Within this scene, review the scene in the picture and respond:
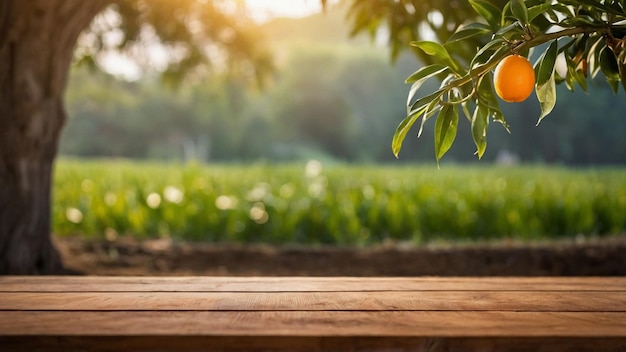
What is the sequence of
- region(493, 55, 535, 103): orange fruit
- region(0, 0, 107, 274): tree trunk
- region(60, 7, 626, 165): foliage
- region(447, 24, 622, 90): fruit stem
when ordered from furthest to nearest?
region(60, 7, 626, 165): foliage < region(0, 0, 107, 274): tree trunk < region(447, 24, 622, 90): fruit stem < region(493, 55, 535, 103): orange fruit

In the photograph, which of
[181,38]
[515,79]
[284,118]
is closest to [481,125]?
[515,79]

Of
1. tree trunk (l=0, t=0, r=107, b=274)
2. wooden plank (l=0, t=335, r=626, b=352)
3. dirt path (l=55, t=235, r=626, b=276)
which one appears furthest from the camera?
dirt path (l=55, t=235, r=626, b=276)

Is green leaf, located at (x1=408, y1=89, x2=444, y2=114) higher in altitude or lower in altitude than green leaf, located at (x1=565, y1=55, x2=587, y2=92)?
lower

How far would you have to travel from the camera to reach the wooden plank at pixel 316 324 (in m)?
1.32

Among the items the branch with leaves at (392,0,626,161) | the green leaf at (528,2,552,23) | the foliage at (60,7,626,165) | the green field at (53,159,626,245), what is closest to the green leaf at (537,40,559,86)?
the branch with leaves at (392,0,626,161)

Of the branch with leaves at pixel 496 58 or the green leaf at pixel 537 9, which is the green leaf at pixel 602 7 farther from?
A: the green leaf at pixel 537 9

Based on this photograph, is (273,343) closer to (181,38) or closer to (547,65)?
(547,65)

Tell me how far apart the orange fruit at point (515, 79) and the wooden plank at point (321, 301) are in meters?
0.48

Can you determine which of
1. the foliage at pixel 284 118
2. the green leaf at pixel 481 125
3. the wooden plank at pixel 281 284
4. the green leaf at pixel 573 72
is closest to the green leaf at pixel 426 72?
the green leaf at pixel 481 125

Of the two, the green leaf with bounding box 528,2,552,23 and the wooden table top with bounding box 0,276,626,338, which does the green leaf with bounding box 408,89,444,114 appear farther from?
the wooden table top with bounding box 0,276,626,338

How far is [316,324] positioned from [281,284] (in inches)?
18.9

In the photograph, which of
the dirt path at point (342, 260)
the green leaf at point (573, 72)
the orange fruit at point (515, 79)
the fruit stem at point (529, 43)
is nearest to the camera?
the orange fruit at point (515, 79)

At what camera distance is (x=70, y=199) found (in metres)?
6.73

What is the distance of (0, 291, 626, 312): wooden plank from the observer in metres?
1.55
